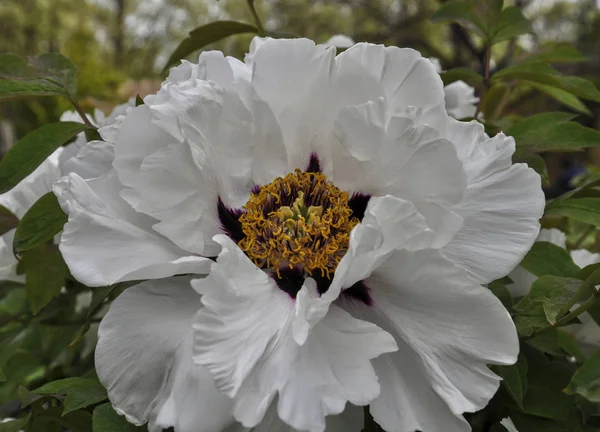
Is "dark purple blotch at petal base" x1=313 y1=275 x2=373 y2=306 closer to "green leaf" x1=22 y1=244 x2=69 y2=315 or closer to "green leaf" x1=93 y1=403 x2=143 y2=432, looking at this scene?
"green leaf" x1=93 y1=403 x2=143 y2=432

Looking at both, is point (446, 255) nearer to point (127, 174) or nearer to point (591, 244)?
point (127, 174)

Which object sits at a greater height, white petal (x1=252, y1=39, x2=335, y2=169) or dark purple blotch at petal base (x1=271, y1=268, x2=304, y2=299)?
white petal (x1=252, y1=39, x2=335, y2=169)

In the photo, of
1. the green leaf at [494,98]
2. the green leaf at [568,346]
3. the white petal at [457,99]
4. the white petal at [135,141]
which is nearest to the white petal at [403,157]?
the white petal at [135,141]

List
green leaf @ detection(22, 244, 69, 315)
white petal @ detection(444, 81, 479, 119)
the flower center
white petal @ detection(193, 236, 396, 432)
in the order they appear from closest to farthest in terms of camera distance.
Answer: white petal @ detection(193, 236, 396, 432)
the flower center
green leaf @ detection(22, 244, 69, 315)
white petal @ detection(444, 81, 479, 119)

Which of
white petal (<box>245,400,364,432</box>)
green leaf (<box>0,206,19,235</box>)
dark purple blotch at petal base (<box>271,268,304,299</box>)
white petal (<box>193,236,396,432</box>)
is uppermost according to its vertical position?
white petal (<box>193,236,396,432</box>)

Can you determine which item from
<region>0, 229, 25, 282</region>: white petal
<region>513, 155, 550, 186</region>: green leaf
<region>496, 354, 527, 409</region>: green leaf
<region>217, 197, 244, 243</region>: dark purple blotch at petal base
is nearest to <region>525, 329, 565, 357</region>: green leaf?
<region>496, 354, 527, 409</region>: green leaf

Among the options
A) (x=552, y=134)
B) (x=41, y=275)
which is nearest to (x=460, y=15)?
(x=552, y=134)

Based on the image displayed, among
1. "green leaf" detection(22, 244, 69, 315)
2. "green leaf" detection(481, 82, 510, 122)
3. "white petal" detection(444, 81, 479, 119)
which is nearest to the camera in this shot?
"green leaf" detection(22, 244, 69, 315)
